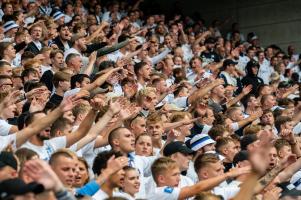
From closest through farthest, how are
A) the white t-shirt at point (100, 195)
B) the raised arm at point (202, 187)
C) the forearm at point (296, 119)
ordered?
the white t-shirt at point (100, 195) → the raised arm at point (202, 187) → the forearm at point (296, 119)

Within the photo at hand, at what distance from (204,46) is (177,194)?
9.60 meters

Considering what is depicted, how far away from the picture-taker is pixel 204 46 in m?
15.1

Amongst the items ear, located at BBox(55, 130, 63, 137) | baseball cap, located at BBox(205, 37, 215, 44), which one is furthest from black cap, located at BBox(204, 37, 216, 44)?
ear, located at BBox(55, 130, 63, 137)

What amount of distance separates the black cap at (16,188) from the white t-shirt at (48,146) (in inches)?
77.8

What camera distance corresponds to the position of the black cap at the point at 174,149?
6.75 meters

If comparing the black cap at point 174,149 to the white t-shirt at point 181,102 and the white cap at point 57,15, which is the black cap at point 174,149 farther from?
the white cap at point 57,15

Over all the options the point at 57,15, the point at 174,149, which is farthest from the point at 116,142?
the point at 57,15

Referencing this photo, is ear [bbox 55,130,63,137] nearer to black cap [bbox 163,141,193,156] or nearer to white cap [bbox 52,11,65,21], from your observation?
black cap [bbox 163,141,193,156]

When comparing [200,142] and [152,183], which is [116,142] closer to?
[152,183]

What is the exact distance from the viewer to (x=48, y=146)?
239 inches

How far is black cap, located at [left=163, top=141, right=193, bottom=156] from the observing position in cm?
675

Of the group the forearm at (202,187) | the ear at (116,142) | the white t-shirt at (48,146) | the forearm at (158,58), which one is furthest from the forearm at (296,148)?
the forearm at (158,58)

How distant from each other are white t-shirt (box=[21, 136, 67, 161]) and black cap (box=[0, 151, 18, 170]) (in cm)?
101

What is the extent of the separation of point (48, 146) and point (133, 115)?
156 cm
